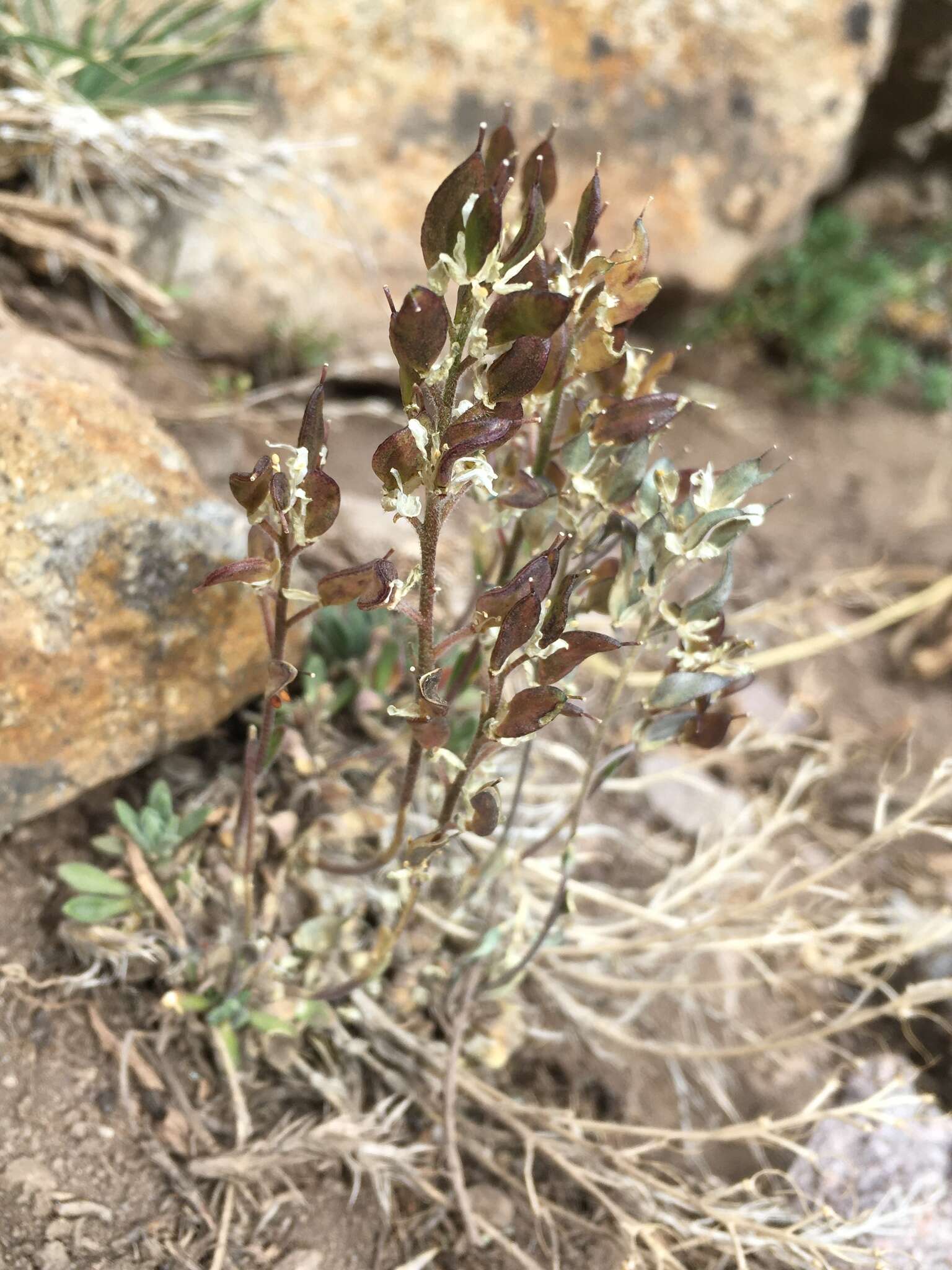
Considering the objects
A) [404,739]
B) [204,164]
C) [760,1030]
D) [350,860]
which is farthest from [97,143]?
[760,1030]

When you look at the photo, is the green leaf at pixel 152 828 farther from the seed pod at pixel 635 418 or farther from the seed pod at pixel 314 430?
the seed pod at pixel 635 418

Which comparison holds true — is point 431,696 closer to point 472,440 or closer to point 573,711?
point 573,711

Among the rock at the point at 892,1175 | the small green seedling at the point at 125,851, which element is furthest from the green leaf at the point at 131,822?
the rock at the point at 892,1175

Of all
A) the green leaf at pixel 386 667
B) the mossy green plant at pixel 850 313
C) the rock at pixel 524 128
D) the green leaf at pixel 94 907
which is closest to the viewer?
the green leaf at pixel 94 907

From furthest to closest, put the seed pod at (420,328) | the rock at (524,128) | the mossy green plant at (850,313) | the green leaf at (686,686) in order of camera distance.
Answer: the mossy green plant at (850,313) → the rock at (524,128) → the green leaf at (686,686) → the seed pod at (420,328)

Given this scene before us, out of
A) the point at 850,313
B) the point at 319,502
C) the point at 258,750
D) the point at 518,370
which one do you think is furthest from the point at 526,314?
the point at 850,313

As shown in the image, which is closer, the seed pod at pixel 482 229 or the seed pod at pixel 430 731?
A: the seed pod at pixel 482 229

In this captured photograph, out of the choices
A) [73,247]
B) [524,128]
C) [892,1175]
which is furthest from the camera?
[524,128]
